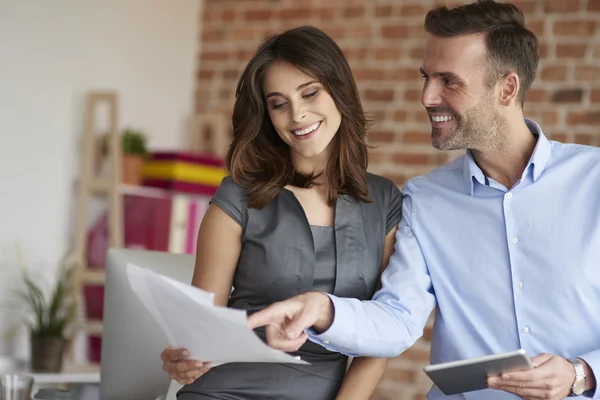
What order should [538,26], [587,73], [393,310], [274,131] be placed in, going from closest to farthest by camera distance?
[393,310]
[274,131]
[587,73]
[538,26]

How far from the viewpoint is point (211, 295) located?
140 cm

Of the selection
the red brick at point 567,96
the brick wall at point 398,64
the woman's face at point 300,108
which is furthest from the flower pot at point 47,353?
the red brick at point 567,96

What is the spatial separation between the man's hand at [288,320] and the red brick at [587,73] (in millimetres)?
2517

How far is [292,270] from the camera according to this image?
2.01 m

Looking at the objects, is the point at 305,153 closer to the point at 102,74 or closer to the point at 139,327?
the point at 139,327

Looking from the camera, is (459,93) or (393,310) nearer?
(393,310)

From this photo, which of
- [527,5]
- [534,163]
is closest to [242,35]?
[527,5]

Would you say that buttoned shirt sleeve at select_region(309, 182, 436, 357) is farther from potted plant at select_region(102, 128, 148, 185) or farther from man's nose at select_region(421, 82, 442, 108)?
potted plant at select_region(102, 128, 148, 185)

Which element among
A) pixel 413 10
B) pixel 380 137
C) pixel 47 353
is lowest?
pixel 47 353

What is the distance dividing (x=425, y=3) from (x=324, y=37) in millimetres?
2202

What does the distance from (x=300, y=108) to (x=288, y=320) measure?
590 millimetres

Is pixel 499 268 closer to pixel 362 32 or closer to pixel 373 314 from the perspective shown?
pixel 373 314

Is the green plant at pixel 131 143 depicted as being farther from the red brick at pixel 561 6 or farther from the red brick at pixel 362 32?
the red brick at pixel 561 6

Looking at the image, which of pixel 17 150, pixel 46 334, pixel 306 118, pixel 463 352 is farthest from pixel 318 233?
pixel 17 150
